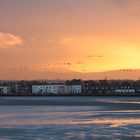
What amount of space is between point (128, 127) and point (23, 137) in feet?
35.0

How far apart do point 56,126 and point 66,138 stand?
951 cm

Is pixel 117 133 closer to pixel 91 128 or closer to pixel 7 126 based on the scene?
pixel 91 128

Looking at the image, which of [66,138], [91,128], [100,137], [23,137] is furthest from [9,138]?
[91,128]

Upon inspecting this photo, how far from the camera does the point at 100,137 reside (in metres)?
37.1

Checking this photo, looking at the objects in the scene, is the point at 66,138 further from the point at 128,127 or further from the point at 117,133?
the point at 128,127

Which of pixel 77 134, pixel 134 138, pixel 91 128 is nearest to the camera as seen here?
pixel 134 138

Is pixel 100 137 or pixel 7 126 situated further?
pixel 7 126

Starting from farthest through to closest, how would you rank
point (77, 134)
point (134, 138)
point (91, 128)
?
point (91, 128), point (77, 134), point (134, 138)

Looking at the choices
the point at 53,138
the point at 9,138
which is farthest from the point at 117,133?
the point at 9,138

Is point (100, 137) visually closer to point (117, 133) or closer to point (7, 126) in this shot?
point (117, 133)

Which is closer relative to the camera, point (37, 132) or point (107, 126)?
point (37, 132)

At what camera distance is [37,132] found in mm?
40062

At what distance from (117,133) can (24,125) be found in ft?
33.4

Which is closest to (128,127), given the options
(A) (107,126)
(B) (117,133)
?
(A) (107,126)
